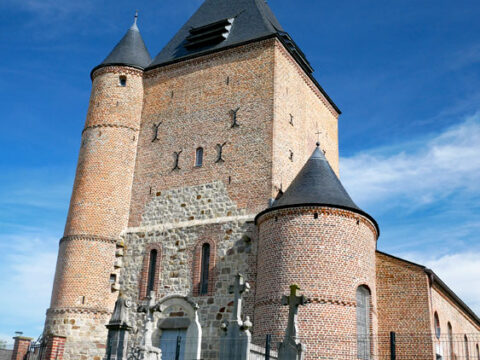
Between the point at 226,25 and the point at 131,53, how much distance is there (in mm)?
4369

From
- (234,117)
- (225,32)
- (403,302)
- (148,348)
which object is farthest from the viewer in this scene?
(225,32)

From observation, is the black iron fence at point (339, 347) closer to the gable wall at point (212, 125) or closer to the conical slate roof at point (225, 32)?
the gable wall at point (212, 125)

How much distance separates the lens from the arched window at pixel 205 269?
19.7 metres

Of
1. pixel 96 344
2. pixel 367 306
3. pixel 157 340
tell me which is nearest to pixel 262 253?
pixel 367 306

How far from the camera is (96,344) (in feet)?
65.7

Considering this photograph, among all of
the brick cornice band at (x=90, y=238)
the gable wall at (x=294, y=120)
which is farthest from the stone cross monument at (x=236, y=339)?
the brick cornice band at (x=90, y=238)

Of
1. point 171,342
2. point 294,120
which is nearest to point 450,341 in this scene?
point 294,120

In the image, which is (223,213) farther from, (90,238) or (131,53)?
(131,53)

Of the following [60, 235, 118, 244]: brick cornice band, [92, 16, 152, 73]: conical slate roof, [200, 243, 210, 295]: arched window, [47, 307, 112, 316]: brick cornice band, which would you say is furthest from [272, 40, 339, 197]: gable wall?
[47, 307, 112, 316]: brick cornice band

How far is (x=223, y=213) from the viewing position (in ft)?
67.1

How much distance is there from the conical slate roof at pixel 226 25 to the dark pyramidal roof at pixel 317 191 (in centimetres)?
596

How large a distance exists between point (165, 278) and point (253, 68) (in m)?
8.60

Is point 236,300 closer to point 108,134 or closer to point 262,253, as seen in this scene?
point 262,253

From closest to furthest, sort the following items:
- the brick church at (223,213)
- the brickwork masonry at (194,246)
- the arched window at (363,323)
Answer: the arched window at (363,323), the brick church at (223,213), the brickwork masonry at (194,246)
